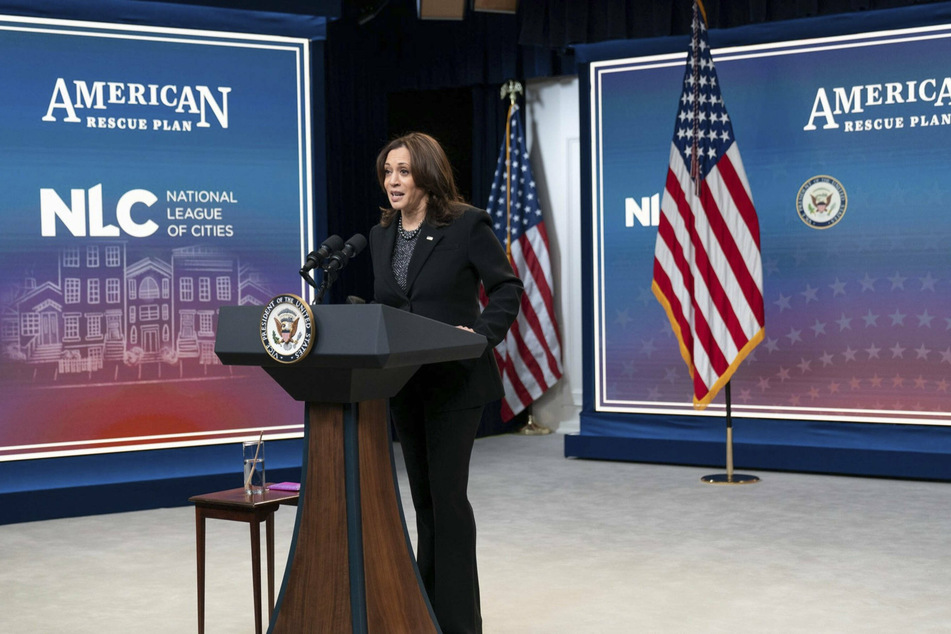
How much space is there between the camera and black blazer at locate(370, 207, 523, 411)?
298 centimetres

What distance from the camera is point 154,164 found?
591 cm

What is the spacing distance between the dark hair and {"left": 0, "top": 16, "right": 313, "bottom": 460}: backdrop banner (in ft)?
10.3

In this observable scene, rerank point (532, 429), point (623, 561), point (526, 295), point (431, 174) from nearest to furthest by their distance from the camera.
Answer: point (431, 174) → point (623, 561) → point (526, 295) → point (532, 429)

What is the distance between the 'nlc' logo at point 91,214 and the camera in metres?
5.65

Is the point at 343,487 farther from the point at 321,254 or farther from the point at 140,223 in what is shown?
the point at 140,223

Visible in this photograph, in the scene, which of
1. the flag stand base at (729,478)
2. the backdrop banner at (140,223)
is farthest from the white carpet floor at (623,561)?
the backdrop banner at (140,223)

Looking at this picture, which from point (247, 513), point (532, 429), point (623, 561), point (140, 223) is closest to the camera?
point (247, 513)

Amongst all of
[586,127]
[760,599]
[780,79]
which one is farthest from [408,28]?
[760,599]

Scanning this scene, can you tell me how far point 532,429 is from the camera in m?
8.66

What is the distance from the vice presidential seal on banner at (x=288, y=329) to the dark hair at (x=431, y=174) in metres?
0.51

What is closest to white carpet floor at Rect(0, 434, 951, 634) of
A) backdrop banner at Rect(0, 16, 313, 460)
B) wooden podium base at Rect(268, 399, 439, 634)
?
backdrop banner at Rect(0, 16, 313, 460)

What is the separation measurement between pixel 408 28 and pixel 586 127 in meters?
2.00

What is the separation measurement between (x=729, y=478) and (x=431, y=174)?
392 centimetres

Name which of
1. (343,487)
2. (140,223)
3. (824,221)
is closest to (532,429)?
(824,221)
